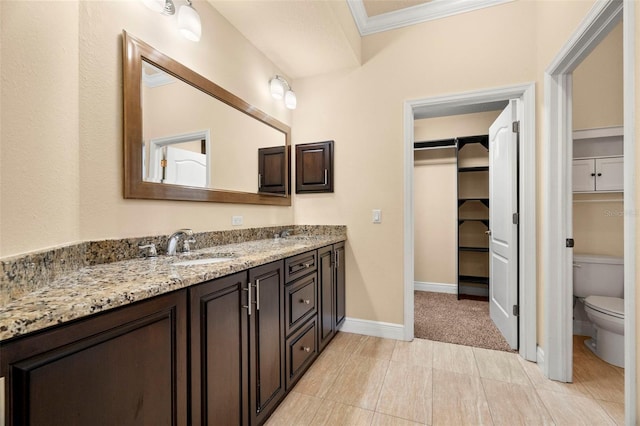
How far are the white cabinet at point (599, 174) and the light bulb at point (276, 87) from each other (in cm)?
264

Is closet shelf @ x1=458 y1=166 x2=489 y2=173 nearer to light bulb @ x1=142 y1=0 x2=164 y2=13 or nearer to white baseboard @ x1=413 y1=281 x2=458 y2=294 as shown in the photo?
white baseboard @ x1=413 y1=281 x2=458 y2=294

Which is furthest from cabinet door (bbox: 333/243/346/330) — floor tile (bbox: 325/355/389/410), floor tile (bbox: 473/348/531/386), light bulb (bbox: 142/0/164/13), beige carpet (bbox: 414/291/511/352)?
light bulb (bbox: 142/0/164/13)

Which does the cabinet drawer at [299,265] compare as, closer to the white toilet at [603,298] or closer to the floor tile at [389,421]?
the floor tile at [389,421]

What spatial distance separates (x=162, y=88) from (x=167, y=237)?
0.81 m

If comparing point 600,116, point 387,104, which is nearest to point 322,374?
point 387,104

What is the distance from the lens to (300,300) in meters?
1.78

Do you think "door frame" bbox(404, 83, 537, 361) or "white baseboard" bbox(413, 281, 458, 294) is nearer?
"door frame" bbox(404, 83, 537, 361)

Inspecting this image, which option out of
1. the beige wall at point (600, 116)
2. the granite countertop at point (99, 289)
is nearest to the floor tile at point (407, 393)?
the granite countertop at point (99, 289)

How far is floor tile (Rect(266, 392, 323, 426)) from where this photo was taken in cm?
147

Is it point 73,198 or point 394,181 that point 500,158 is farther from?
point 73,198

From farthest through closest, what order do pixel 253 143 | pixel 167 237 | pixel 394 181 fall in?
pixel 394 181 → pixel 253 143 → pixel 167 237

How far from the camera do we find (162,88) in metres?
1.51

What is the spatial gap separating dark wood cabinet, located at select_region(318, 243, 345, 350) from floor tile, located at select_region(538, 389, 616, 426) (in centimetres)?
140

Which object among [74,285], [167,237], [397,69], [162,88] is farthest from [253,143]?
[74,285]
